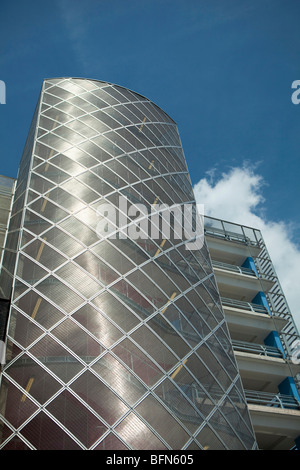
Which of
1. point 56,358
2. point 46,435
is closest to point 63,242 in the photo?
point 56,358

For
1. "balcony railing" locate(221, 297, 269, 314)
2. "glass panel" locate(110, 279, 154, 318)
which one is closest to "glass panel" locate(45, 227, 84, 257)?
"glass panel" locate(110, 279, 154, 318)

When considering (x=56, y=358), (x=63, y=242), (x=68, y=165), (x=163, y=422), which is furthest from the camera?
(x=68, y=165)

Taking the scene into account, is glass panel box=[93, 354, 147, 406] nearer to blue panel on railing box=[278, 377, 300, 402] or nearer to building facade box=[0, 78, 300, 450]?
building facade box=[0, 78, 300, 450]

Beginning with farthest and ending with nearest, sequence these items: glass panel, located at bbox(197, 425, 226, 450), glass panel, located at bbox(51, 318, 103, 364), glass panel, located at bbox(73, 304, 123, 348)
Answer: glass panel, located at bbox(73, 304, 123, 348) → glass panel, located at bbox(51, 318, 103, 364) → glass panel, located at bbox(197, 425, 226, 450)

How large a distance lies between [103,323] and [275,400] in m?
12.1

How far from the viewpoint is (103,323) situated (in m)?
16.8

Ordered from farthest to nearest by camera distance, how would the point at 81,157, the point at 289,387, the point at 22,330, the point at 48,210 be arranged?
the point at 289,387 < the point at 81,157 < the point at 48,210 < the point at 22,330

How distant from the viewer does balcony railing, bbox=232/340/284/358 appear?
83.7ft

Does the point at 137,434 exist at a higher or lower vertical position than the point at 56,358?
lower

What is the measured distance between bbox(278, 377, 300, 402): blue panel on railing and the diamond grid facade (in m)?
5.51

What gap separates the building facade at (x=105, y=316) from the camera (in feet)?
48.3

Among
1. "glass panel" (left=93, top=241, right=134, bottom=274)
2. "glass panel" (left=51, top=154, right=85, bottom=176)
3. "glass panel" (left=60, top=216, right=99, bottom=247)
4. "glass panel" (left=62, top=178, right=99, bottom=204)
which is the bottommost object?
"glass panel" (left=93, top=241, right=134, bottom=274)

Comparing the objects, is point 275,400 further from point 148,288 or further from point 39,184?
point 39,184
